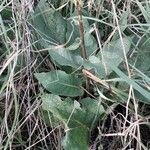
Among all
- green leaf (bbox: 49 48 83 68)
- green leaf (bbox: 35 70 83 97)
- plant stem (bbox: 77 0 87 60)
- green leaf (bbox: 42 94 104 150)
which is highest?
plant stem (bbox: 77 0 87 60)

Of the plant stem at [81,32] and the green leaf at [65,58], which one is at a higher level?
the plant stem at [81,32]

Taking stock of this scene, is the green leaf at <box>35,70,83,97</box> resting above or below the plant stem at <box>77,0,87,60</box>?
below

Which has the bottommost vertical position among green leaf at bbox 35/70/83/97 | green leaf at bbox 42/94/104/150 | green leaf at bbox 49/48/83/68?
green leaf at bbox 42/94/104/150

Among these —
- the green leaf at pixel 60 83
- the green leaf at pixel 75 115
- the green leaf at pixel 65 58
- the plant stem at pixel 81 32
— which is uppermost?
the plant stem at pixel 81 32

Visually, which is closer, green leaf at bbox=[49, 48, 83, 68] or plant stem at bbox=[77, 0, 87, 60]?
plant stem at bbox=[77, 0, 87, 60]

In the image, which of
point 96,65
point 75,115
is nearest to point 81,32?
point 96,65

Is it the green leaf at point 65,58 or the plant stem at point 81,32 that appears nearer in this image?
the plant stem at point 81,32
